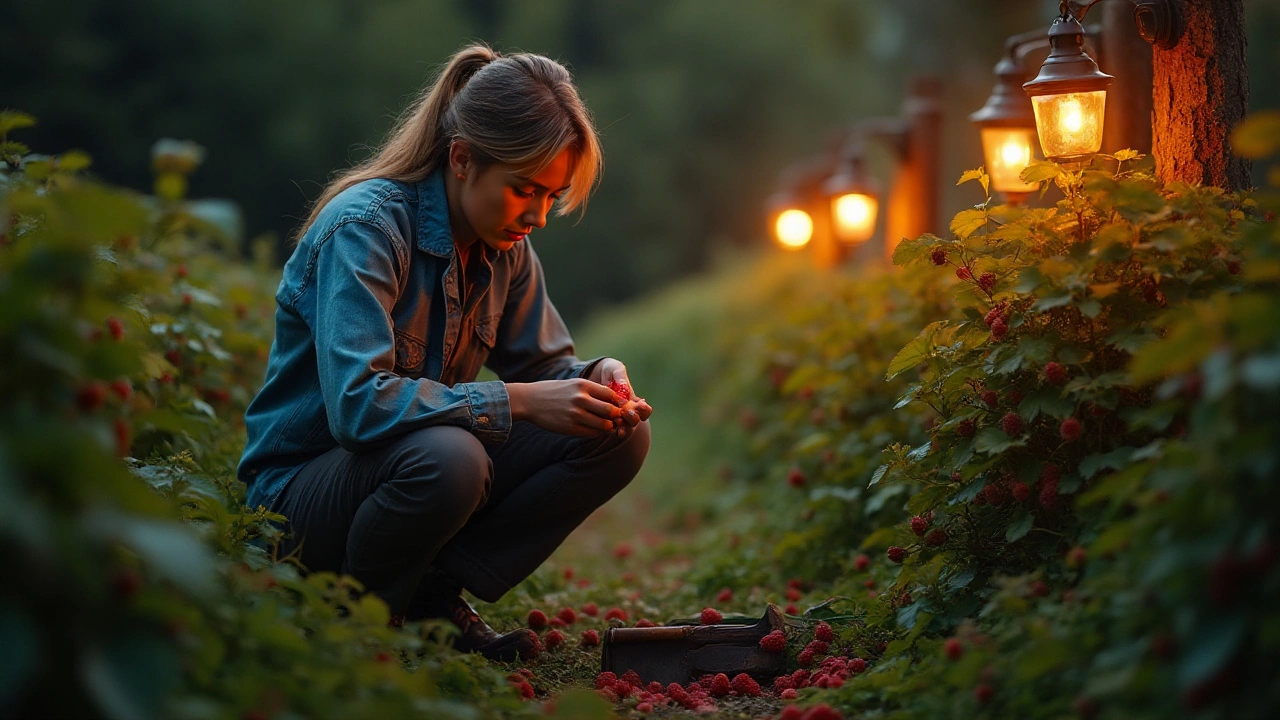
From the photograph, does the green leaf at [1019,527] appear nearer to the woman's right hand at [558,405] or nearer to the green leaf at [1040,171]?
the green leaf at [1040,171]

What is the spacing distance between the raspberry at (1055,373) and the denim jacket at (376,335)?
133 centimetres

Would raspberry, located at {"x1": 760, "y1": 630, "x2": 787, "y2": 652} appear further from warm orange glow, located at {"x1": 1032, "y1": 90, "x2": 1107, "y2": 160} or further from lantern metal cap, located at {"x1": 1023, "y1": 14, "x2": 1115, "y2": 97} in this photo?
lantern metal cap, located at {"x1": 1023, "y1": 14, "x2": 1115, "y2": 97}

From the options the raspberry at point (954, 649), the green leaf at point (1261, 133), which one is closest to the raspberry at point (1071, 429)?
the raspberry at point (954, 649)

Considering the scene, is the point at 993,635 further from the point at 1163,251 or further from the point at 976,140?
the point at 976,140

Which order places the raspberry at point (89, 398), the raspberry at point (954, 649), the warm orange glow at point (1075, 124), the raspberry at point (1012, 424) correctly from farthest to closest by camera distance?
the warm orange glow at point (1075, 124) → the raspberry at point (1012, 424) → the raspberry at point (954, 649) → the raspberry at point (89, 398)

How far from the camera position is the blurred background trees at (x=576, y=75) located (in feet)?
68.2

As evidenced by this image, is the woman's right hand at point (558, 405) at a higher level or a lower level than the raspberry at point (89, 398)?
lower

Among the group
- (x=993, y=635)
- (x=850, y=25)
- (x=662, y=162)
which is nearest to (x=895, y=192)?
(x=993, y=635)

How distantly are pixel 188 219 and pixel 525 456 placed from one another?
1586 mm

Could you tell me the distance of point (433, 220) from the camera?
3.00 metres

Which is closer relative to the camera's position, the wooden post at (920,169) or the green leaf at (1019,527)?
the green leaf at (1019,527)

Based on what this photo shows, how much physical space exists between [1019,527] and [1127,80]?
1988 mm

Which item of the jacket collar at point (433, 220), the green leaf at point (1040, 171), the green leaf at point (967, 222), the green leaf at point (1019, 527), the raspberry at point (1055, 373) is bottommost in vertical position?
the green leaf at point (1019, 527)

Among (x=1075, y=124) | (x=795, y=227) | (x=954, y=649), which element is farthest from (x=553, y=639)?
(x=795, y=227)
